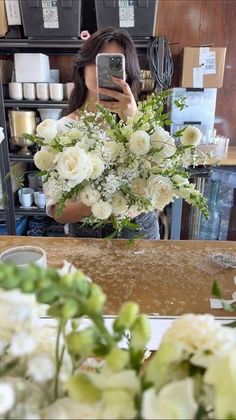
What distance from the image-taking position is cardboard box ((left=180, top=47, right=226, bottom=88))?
2.14 m

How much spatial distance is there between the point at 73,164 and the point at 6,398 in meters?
0.53

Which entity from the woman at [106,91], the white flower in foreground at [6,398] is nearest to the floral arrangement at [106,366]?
the white flower in foreground at [6,398]

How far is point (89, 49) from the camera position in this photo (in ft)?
4.59

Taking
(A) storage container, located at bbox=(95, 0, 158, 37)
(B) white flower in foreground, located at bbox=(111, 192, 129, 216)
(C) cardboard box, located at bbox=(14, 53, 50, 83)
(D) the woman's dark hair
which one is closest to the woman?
(D) the woman's dark hair

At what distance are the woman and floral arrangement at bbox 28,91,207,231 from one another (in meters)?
0.25

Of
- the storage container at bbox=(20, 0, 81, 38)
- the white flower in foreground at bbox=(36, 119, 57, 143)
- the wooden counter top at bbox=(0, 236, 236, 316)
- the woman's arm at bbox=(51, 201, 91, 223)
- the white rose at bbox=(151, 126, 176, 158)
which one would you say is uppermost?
the storage container at bbox=(20, 0, 81, 38)

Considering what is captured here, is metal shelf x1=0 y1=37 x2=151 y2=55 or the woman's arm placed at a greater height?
metal shelf x1=0 y1=37 x2=151 y2=55

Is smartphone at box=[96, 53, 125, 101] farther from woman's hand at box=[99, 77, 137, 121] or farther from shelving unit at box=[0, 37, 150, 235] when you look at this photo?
shelving unit at box=[0, 37, 150, 235]

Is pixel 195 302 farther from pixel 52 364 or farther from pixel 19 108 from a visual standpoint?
pixel 19 108

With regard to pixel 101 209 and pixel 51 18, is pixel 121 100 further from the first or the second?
pixel 51 18

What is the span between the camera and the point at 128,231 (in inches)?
44.3

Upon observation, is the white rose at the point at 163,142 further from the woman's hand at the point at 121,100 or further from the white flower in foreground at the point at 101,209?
the woman's hand at the point at 121,100

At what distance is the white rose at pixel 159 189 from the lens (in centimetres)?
82

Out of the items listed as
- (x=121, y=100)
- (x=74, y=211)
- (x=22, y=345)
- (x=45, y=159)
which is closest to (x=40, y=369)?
(x=22, y=345)
